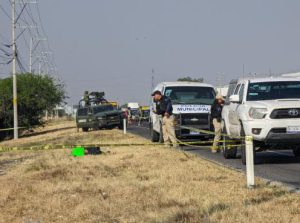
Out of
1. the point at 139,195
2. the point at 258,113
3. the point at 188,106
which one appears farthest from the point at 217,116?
the point at 139,195

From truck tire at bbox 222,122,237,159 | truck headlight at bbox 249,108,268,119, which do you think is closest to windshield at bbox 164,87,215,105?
truck tire at bbox 222,122,237,159

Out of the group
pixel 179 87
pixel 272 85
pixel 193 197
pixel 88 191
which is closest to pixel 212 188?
pixel 193 197

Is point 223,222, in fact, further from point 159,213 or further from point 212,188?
point 212,188

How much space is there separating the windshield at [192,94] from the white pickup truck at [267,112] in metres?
5.67

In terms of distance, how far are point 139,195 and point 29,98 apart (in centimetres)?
5365

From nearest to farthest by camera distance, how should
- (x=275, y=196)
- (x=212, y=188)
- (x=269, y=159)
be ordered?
(x=275, y=196) < (x=212, y=188) < (x=269, y=159)

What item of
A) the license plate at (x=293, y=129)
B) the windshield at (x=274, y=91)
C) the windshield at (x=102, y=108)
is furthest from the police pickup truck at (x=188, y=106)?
the windshield at (x=102, y=108)

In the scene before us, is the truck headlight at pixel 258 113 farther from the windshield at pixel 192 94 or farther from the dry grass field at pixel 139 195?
the windshield at pixel 192 94

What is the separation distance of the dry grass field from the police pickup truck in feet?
21.5

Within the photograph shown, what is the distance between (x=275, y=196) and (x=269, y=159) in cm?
764

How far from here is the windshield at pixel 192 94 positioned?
22.1 meters

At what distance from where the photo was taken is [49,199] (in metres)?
9.75

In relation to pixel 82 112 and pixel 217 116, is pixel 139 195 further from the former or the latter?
pixel 82 112

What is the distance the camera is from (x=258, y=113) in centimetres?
1423
